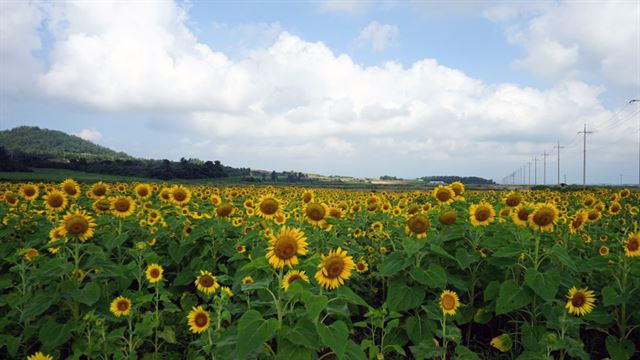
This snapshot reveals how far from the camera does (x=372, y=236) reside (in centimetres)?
805

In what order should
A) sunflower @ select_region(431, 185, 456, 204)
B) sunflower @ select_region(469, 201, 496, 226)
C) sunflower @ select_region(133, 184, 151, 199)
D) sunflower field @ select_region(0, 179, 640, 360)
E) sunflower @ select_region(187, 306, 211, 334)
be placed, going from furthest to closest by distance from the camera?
sunflower @ select_region(133, 184, 151, 199) < sunflower @ select_region(431, 185, 456, 204) < sunflower @ select_region(469, 201, 496, 226) < sunflower @ select_region(187, 306, 211, 334) < sunflower field @ select_region(0, 179, 640, 360)

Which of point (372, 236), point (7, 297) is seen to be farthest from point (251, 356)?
point (372, 236)

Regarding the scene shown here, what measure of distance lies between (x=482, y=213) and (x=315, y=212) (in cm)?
217

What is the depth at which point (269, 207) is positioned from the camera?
5324 mm

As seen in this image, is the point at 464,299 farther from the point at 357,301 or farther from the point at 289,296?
the point at 289,296

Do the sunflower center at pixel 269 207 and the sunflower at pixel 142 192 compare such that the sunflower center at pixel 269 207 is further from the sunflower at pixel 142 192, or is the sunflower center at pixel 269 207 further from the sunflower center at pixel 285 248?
the sunflower at pixel 142 192

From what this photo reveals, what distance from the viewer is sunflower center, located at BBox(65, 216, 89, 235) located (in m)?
4.71

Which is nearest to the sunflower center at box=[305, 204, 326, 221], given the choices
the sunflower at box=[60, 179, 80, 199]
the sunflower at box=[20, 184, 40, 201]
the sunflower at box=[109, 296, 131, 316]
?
the sunflower at box=[109, 296, 131, 316]

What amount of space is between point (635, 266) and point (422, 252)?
101 inches

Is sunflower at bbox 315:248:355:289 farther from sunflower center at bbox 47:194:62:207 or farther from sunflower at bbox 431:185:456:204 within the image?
sunflower center at bbox 47:194:62:207

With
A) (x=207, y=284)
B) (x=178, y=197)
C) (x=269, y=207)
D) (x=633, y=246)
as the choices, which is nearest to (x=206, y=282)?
(x=207, y=284)

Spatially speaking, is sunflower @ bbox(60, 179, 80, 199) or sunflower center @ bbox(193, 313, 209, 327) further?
sunflower @ bbox(60, 179, 80, 199)

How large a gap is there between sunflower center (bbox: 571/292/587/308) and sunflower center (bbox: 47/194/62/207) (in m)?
7.35

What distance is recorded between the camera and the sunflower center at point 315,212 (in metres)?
5.05
